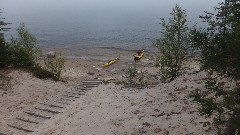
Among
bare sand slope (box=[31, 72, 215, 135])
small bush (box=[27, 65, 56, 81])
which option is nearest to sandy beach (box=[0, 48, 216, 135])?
bare sand slope (box=[31, 72, 215, 135])

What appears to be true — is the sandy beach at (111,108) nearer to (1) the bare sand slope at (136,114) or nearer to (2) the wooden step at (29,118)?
(1) the bare sand slope at (136,114)

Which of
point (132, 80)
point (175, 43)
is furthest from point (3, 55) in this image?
point (175, 43)

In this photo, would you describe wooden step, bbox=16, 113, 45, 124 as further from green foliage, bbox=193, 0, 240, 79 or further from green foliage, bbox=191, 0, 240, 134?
green foliage, bbox=193, 0, 240, 79

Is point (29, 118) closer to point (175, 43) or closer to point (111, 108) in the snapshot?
point (111, 108)

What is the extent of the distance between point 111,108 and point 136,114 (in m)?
2.50

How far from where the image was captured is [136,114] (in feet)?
57.8

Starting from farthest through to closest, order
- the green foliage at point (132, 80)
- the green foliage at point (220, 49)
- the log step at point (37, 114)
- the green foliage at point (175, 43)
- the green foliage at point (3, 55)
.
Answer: the green foliage at point (175, 43)
the green foliage at point (3, 55)
the green foliage at point (132, 80)
the log step at point (37, 114)
the green foliage at point (220, 49)

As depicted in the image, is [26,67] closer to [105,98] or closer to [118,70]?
[105,98]

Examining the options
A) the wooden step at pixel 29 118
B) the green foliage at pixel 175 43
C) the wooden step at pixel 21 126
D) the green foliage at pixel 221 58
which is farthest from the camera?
the green foliage at pixel 175 43

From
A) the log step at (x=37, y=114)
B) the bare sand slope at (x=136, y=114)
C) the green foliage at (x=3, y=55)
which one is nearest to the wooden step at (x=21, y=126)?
the bare sand slope at (x=136, y=114)

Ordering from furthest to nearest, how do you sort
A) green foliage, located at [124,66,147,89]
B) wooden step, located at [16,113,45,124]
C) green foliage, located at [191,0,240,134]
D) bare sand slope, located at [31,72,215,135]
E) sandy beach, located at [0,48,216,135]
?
1. green foliage, located at [124,66,147,89]
2. wooden step, located at [16,113,45,124]
3. sandy beach, located at [0,48,216,135]
4. bare sand slope, located at [31,72,215,135]
5. green foliage, located at [191,0,240,134]

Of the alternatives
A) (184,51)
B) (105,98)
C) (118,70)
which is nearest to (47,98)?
(105,98)

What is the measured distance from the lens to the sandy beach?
15734 millimetres

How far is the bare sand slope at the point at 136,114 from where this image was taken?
15.4 metres
